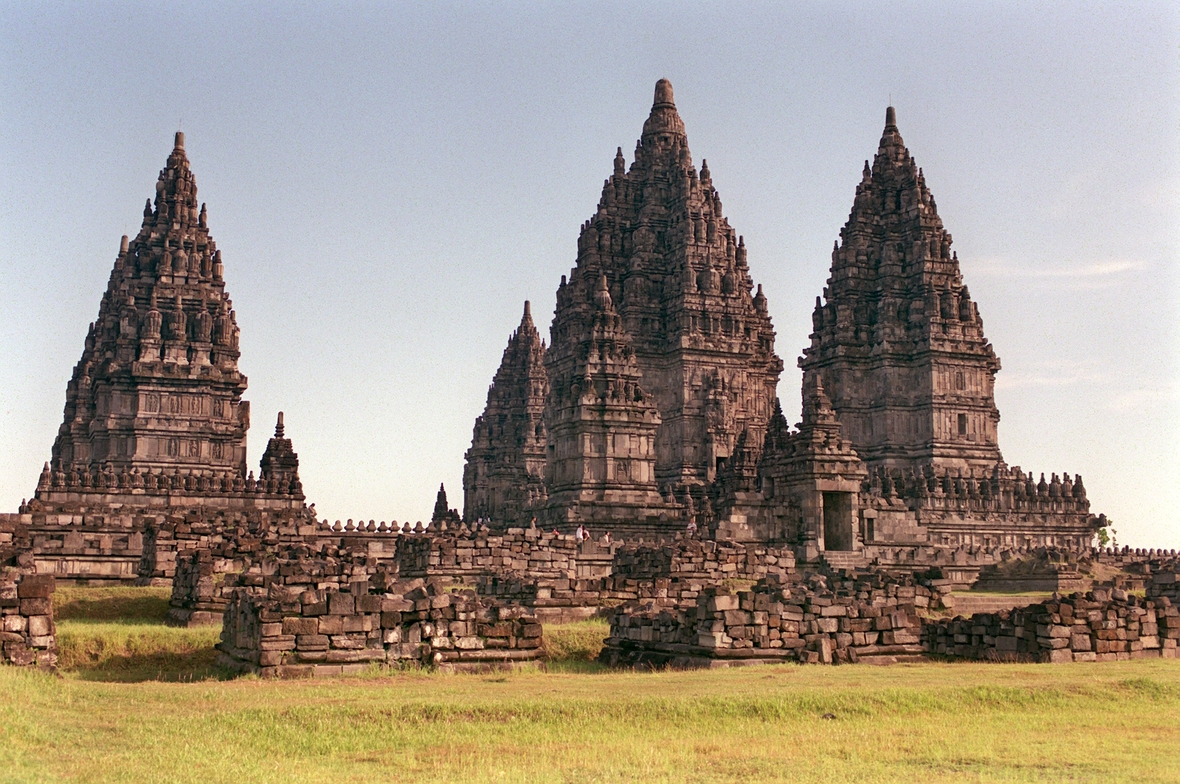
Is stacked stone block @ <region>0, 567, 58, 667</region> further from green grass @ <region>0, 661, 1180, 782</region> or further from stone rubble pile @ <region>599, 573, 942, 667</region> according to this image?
stone rubble pile @ <region>599, 573, 942, 667</region>

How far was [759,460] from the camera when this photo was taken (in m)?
61.8

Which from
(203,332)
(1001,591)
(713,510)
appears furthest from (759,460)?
(203,332)

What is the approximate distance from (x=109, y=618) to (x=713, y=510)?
35.2 m

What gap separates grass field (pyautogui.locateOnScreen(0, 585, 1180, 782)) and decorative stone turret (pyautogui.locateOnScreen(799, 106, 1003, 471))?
47.3 metres

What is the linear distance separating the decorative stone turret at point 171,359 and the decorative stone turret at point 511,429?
61.5 feet

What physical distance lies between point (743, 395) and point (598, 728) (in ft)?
186

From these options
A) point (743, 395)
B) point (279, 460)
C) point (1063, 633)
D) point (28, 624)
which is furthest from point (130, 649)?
point (743, 395)

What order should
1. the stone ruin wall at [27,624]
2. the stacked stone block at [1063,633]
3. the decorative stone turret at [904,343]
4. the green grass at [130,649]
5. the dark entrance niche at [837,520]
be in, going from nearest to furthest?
the stone ruin wall at [27,624] < the green grass at [130,649] < the stacked stone block at [1063,633] < the dark entrance niche at [837,520] < the decorative stone turret at [904,343]

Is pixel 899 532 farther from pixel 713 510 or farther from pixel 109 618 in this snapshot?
pixel 109 618

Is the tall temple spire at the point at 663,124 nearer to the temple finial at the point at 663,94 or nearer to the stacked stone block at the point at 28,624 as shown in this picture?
the temple finial at the point at 663,94

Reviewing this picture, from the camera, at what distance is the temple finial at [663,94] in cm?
7988

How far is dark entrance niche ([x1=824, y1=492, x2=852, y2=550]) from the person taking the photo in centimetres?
5075

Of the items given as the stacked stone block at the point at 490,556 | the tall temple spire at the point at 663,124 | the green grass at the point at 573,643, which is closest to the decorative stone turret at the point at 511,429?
the tall temple spire at the point at 663,124

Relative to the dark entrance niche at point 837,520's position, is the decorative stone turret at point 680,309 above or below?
above
